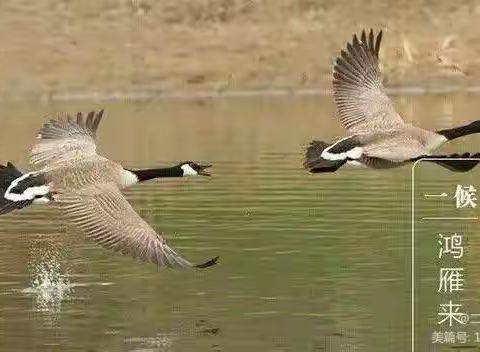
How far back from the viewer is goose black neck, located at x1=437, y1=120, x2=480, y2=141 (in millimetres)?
19578

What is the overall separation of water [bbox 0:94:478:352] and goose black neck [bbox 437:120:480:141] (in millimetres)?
2102

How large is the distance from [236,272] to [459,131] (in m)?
6.09

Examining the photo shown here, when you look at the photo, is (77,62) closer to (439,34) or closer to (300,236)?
(439,34)

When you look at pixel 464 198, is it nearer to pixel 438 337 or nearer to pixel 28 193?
pixel 438 337

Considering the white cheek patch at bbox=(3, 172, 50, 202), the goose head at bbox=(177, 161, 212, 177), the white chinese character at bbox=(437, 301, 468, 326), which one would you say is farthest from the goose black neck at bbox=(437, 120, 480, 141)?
the white cheek patch at bbox=(3, 172, 50, 202)

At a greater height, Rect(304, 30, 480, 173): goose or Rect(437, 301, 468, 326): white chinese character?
Rect(304, 30, 480, 173): goose

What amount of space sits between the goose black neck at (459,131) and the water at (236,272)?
6.90 ft

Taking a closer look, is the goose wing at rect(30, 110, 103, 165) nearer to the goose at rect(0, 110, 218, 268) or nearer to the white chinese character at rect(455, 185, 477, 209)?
the goose at rect(0, 110, 218, 268)

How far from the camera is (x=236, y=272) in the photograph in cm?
2538

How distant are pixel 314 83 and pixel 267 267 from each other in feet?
161

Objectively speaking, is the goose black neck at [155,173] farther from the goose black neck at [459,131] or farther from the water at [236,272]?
the goose black neck at [459,131]

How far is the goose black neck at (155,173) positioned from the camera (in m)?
19.6

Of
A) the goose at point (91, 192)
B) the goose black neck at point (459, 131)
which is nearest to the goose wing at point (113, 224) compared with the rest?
the goose at point (91, 192)

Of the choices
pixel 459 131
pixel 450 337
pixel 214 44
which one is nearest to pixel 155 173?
pixel 459 131
